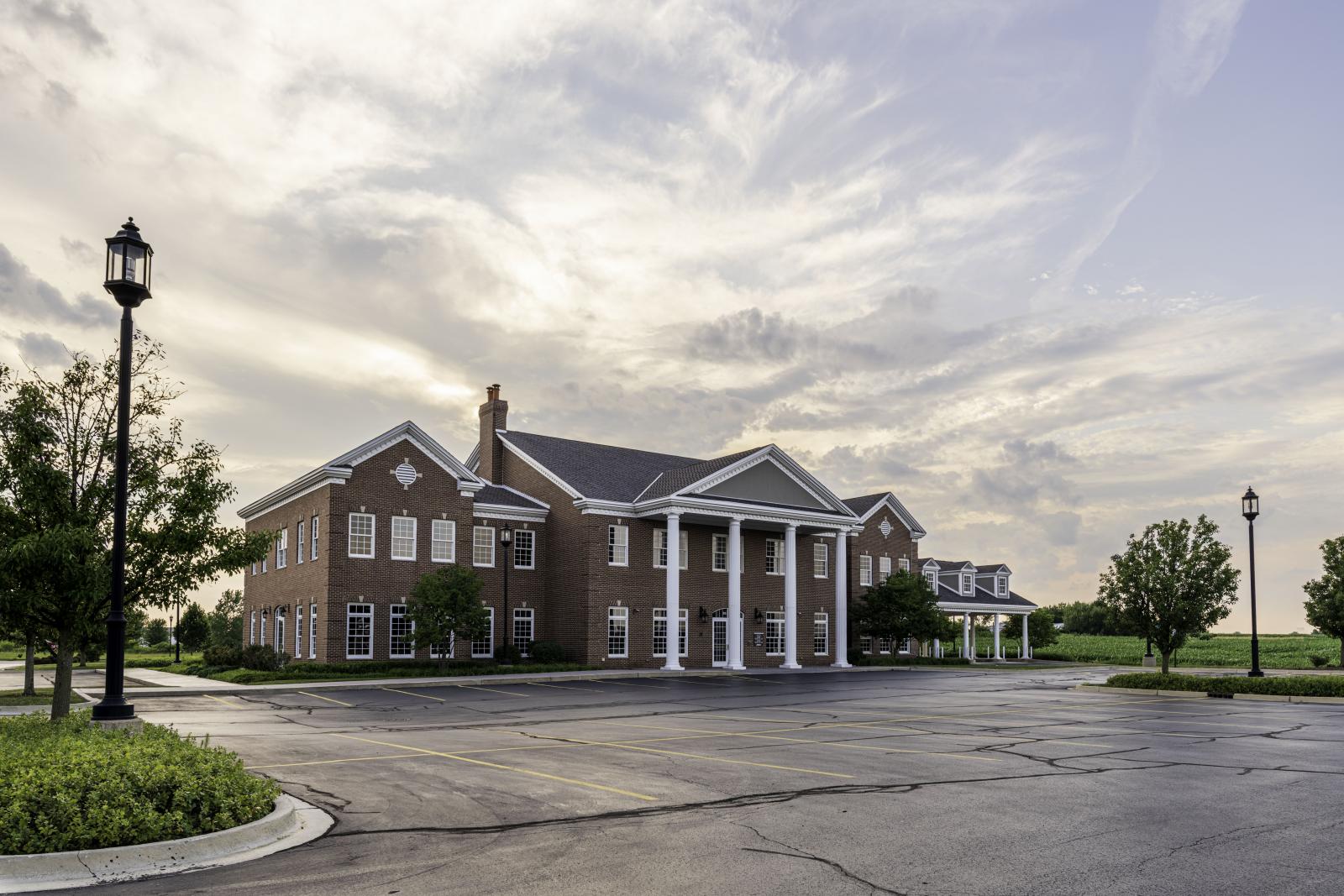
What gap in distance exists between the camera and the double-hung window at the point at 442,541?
43.5 m

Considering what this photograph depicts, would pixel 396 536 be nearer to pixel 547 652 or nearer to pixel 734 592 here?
pixel 547 652

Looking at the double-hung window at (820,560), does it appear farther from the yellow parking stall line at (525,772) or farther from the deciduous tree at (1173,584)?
the yellow parking stall line at (525,772)

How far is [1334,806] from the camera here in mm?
11773

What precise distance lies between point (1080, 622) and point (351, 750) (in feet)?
431

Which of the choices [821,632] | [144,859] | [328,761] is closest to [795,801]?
[144,859]

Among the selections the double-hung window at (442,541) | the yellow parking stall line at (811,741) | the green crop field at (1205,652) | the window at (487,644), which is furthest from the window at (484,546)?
the green crop field at (1205,652)

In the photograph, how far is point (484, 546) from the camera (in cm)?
4631

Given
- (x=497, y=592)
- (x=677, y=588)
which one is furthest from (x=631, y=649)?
(x=497, y=592)

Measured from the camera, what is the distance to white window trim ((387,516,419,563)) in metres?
42.4

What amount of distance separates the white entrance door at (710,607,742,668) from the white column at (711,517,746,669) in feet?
4.26

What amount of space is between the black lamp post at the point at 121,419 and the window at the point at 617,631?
32251 mm

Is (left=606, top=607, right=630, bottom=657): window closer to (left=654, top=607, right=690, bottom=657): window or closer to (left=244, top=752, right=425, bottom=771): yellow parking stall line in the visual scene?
(left=654, top=607, right=690, bottom=657): window

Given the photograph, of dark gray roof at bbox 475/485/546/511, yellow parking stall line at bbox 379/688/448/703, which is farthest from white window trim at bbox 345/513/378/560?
yellow parking stall line at bbox 379/688/448/703

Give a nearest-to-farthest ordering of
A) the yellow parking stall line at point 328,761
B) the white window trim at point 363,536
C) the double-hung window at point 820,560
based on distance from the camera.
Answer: the yellow parking stall line at point 328,761 → the white window trim at point 363,536 → the double-hung window at point 820,560
